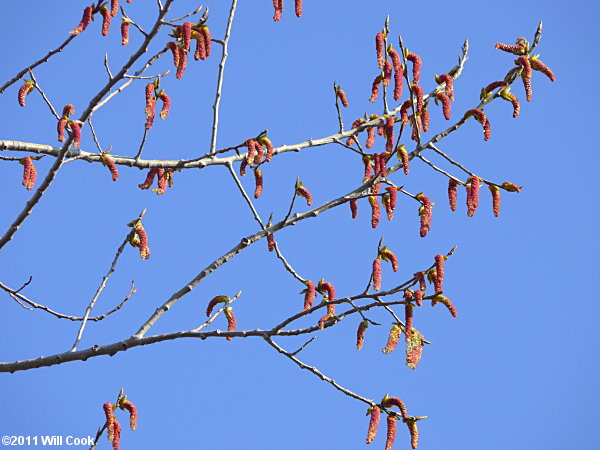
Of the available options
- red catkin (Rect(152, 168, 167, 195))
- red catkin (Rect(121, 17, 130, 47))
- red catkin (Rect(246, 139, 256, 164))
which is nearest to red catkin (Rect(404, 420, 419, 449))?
red catkin (Rect(246, 139, 256, 164))

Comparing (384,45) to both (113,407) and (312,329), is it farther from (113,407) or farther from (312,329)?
(113,407)

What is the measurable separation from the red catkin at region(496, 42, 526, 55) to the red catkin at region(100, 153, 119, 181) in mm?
3191

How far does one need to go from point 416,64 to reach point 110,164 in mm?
2590

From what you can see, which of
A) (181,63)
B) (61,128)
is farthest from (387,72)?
(61,128)

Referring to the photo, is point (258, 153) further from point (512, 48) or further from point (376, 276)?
point (512, 48)

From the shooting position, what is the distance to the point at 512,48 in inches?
271

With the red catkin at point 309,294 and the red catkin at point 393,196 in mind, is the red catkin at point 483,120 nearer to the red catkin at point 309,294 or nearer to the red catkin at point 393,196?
the red catkin at point 393,196

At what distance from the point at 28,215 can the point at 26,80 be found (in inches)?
69.5

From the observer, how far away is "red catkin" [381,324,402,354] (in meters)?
5.88

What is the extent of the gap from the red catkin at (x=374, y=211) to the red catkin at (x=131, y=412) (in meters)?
2.31

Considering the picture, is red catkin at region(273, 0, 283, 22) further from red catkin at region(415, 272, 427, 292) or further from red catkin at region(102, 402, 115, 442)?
red catkin at region(102, 402, 115, 442)

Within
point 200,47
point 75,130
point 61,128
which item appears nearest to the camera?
point 75,130

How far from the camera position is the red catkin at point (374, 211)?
6.62m

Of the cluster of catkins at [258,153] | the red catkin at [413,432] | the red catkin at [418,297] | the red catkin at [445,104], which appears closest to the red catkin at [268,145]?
the cluster of catkins at [258,153]
